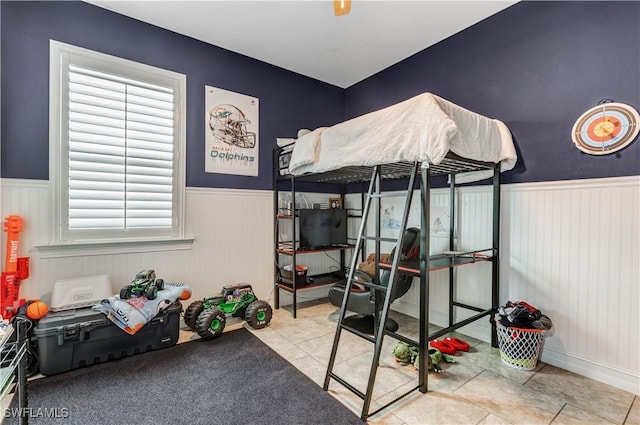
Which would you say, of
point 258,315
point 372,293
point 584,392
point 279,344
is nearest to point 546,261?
point 584,392

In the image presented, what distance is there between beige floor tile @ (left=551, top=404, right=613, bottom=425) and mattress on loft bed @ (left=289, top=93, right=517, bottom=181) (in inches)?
63.4

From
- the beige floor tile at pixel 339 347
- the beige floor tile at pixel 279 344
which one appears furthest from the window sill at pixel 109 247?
the beige floor tile at pixel 339 347

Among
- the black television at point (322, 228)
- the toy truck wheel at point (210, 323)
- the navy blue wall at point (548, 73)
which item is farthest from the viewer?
the black television at point (322, 228)

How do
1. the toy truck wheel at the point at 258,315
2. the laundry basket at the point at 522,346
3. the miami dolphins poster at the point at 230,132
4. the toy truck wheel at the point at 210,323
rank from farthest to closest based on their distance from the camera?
the miami dolphins poster at the point at 230,132 < the toy truck wheel at the point at 258,315 < the toy truck wheel at the point at 210,323 < the laundry basket at the point at 522,346

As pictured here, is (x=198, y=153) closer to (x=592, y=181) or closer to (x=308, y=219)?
(x=308, y=219)

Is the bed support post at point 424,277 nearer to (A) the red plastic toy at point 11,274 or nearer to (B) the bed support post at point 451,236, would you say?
(B) the bed support post at point 451,236

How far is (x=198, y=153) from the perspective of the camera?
3.04m

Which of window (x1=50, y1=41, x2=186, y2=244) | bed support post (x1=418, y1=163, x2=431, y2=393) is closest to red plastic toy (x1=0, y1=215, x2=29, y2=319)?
window (x1=50, y1=41, x2=186, y2=244)

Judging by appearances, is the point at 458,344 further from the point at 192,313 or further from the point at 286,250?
the point at 192,313

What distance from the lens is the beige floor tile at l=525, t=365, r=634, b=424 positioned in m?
1.75

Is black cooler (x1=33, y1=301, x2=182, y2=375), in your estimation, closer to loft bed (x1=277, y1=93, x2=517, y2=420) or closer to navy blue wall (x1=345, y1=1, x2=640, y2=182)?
loft bed (x1=277, y1=93, x2=517, y2=420)

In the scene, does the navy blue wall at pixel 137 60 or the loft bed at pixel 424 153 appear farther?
the navy blue wall at pixel 137 60

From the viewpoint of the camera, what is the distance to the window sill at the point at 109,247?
2348 millimetres

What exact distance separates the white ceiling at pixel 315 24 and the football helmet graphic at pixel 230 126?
0.69 m
